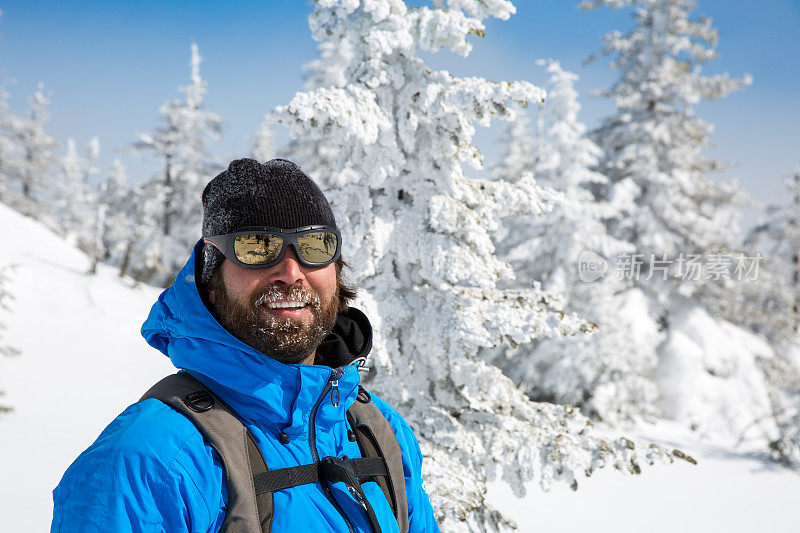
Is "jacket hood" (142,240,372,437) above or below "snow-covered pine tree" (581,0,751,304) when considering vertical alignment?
below

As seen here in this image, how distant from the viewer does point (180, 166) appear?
81.1ft

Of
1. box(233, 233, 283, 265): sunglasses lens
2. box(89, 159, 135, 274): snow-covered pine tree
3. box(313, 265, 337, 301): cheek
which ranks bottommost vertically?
box(313, 265, 337, 301): cheek

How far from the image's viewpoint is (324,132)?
513 cm

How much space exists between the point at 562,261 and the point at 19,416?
14.9m

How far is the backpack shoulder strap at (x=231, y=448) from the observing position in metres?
1.68

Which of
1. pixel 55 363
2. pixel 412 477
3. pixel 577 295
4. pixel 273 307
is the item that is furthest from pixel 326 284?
pixel 55 363

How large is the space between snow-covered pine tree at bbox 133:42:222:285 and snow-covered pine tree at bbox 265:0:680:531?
1985 centimetres

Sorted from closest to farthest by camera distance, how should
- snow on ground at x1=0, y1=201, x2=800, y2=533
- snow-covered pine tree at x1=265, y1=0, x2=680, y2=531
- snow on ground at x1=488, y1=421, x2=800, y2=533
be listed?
snow-covered pine tree at x1=265, y1=0, x2=680, y2=531
snow on ground at x1=0, y1=201, x2=800, y2=533
snow on ground at x1=488, y1=421, x2=800, y2=533

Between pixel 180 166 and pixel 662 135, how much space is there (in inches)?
780

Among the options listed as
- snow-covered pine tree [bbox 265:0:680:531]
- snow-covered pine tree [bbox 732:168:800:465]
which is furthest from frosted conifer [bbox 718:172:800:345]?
snow-covered pine tree [bbox 265:0:680:531]

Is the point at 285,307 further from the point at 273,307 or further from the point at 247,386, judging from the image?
the point at 247,386

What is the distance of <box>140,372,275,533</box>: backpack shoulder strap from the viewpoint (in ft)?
5.52

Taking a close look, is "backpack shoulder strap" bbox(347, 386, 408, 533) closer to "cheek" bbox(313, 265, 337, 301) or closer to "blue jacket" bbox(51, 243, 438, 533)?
"blue jacket" bbox(51, 243, 438, 533)

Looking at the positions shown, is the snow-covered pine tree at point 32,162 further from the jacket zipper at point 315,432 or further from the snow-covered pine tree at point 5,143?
the jacket zipper at point 315,432
